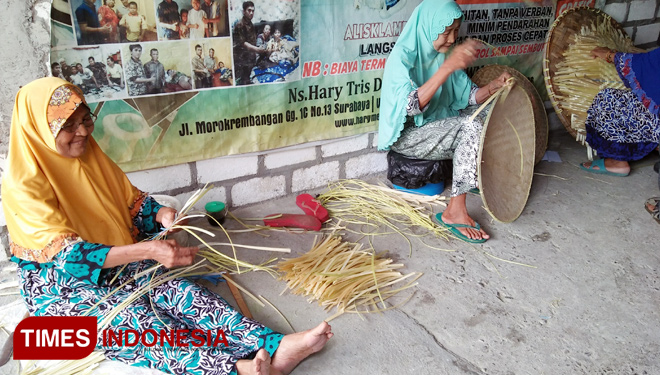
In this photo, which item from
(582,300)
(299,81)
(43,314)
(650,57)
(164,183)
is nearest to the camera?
(43,314)

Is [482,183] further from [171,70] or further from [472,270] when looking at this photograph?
[171,70]

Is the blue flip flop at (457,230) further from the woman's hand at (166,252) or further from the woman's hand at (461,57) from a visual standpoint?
the woman's hand at (166,252)

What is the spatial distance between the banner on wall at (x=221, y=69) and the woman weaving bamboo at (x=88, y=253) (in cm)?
65

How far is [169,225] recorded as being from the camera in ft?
6.99

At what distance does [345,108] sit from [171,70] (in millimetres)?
1186

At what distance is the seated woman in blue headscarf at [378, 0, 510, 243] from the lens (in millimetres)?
2934

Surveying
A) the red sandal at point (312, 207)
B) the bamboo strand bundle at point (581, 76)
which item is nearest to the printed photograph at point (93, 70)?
the red sandal at point (312, 207)

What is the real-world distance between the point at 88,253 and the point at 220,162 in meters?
1.41

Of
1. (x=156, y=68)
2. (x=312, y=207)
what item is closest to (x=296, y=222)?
(x=312, y=207)

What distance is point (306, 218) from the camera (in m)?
3.00

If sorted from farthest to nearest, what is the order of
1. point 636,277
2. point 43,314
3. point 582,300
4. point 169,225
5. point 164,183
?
1. point 164,183
2. point 636,277
3. point 582,300
4. point 169,225
5. point 43,314

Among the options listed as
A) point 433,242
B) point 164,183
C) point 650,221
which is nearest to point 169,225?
point 164,183

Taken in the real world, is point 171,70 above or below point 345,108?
above

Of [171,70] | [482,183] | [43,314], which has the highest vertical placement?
[171,70]
